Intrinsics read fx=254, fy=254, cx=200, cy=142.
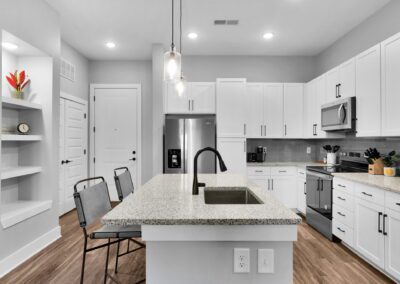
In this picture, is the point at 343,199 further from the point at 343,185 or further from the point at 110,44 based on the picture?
the point at 110,44

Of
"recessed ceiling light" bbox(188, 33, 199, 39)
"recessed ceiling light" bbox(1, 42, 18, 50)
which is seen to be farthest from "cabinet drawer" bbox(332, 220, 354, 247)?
"recessed ceiling light" bbox(1, 42, 18, 50)

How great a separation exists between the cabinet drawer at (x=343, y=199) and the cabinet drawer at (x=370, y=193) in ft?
0.46

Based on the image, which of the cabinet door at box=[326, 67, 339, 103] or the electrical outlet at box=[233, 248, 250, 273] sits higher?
the cabinet door at box=[326, 67, 339, 103]

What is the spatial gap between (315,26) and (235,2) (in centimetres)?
137

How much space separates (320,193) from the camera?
335cm

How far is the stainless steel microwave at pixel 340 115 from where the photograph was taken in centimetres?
313

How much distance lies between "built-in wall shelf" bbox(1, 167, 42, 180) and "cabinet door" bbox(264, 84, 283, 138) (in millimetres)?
3497

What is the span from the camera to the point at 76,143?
4617mm

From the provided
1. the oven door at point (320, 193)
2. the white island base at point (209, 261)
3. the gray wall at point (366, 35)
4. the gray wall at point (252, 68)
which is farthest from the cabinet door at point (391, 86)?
the gray wall at point (252, 68)

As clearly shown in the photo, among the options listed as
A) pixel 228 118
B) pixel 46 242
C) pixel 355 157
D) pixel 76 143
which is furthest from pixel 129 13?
pixel 355 157

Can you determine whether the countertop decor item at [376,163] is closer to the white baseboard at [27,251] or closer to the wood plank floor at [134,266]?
the wood plank floor at [134,266]

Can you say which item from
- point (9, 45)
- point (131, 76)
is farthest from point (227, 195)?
point (131, 76)

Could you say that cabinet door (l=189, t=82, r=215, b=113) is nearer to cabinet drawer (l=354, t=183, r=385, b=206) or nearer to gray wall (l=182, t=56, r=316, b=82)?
gray wall (l=182, t=56, r=316, b=82)

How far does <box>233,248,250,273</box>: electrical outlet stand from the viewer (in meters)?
1.31
